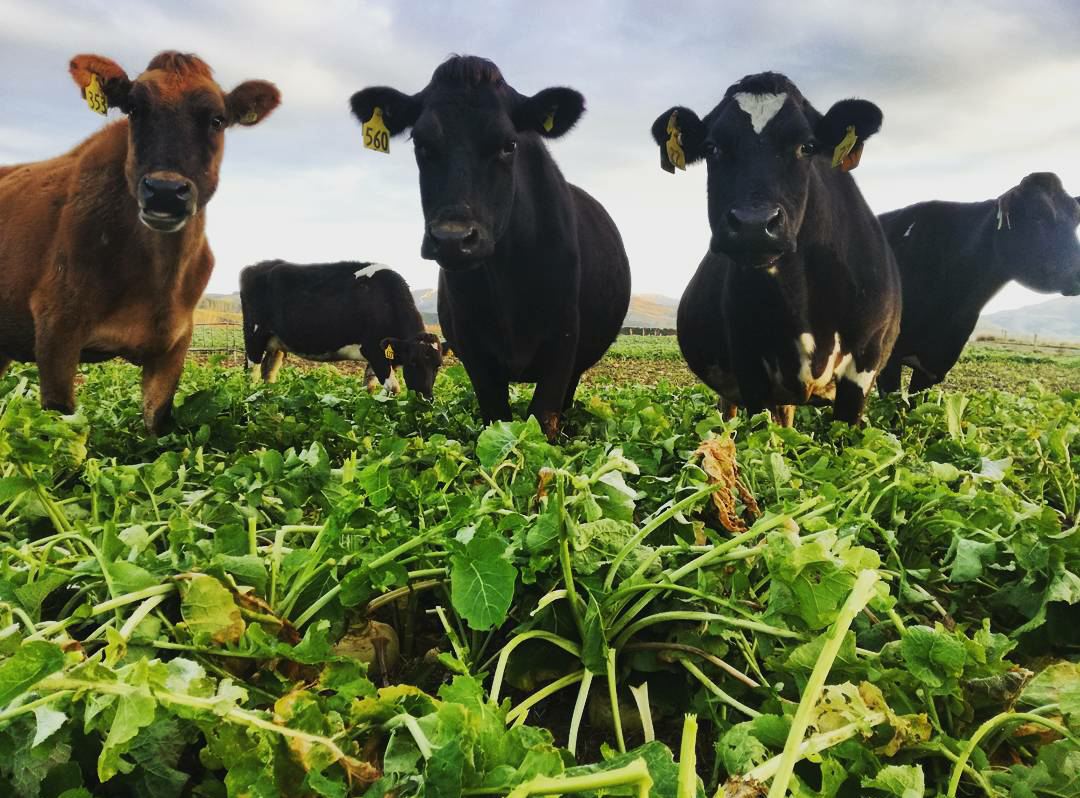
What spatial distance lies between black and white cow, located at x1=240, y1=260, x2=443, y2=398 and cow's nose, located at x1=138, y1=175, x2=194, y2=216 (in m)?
9.61

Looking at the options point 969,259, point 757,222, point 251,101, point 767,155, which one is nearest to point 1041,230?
point 969,259

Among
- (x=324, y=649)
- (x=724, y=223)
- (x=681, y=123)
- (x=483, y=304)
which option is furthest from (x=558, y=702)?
(x=681, y=123)

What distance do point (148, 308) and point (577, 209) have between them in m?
3.35

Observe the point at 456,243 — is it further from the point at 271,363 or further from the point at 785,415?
the point at 271,363

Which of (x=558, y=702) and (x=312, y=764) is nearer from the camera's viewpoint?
(x=312, y=764)

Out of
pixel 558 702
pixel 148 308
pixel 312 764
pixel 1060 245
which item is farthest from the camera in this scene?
pixel 1060 245

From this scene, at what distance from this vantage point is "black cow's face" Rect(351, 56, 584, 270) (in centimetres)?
421

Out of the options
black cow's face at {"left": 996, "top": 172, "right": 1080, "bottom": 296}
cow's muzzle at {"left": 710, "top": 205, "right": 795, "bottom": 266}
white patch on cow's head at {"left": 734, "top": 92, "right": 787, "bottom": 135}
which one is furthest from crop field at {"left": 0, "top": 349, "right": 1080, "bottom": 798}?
black cow's face at {"left": 996, "top": 172, "right": 1080, "bottom": 296}

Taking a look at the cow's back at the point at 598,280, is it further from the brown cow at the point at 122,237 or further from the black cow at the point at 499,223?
the brown cow at the point at 122,237

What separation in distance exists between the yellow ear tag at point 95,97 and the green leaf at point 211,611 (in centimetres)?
476

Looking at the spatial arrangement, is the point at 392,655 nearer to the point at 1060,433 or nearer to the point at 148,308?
the point at 1060,433

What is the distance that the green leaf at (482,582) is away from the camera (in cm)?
129

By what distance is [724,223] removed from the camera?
417cm

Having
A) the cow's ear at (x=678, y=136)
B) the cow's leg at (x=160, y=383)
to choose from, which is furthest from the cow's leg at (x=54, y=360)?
the cow's ear at (x=678, y=136)
